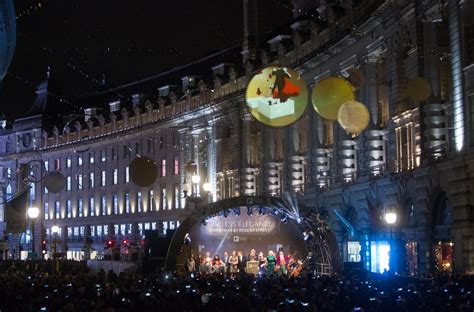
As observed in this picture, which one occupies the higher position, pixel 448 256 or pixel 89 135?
pixel 89 135

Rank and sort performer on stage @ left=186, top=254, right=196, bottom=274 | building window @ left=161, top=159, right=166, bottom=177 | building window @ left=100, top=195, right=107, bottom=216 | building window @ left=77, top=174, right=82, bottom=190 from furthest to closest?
building window @ left=77, top=174, right=82, bottom=190 < building window @ left=100, top=195, right=107, bottom=216 < building window @ left=161, top=159, right=166, bottom=177 < performer on stage @ left=186, top=254, right=196, bottom=274

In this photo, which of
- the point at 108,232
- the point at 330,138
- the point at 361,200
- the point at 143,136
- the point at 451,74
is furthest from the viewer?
the point at 108,232

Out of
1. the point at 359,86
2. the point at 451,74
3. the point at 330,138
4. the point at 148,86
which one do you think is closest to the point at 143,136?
the point at 148,86

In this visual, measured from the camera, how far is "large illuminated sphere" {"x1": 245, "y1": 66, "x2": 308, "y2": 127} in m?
32.2

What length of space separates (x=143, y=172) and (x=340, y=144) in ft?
74.5

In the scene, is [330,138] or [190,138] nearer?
[330,138]

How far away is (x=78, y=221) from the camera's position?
12262 centimetres

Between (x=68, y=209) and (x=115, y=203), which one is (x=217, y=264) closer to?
(x=115, y=203)

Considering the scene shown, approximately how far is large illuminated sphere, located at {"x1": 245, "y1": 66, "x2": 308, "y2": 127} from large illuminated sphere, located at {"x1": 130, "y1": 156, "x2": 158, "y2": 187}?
32.0 ft

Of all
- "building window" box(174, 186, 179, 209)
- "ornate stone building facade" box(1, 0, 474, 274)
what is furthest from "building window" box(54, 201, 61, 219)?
"building window" box(174, 186, 179, 209)

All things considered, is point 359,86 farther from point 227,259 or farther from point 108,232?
point 108,232

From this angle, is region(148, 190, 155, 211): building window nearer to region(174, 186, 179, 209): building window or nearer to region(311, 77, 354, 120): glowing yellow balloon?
region(174, 186, 179, 209): building window

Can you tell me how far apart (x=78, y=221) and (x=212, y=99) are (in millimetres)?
37753

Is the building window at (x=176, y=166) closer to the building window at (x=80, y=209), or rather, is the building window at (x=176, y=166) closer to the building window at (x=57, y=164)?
the building window at (x=80, y=209)
